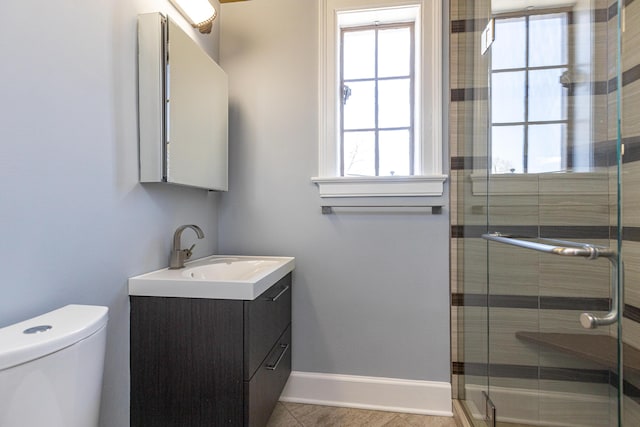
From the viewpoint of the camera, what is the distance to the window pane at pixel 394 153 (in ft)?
5.79

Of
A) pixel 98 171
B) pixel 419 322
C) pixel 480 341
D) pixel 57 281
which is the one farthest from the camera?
pixel 419 322

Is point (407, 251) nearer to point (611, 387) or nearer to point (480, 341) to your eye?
point (480, 341)

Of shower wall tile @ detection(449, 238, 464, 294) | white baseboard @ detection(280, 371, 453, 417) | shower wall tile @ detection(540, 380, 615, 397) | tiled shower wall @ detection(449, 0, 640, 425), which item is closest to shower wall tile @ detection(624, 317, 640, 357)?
tiled shower wall @ detection(449, 0, 640, 425)

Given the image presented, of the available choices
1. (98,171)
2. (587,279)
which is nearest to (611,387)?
(587,279)

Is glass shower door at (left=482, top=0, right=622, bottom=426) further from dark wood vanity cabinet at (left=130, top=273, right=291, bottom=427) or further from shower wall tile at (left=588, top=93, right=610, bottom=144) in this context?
dark wood vanity cabinet at (left=130, top=273, right=291, bottom=427)

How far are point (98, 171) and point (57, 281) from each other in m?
0.35

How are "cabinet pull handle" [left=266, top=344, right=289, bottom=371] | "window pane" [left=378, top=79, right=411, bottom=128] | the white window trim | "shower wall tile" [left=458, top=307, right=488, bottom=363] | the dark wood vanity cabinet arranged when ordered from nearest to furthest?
the dark wood vanity cabinet < "cabinet pull handle" [left=266, top=344, right=289, bottom=371] < "shower wall tile" [left=458, top=307, right=488, bottom=363] < the white window trim < "window pane" [left=378, top=79, right=411, bottom=128]

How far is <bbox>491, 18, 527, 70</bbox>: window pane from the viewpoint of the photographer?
1256 millimetres

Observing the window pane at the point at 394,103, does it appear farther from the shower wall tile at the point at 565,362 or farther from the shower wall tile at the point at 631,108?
the shower wall tile at the point at 565,362

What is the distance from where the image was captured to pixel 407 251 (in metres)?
1.69

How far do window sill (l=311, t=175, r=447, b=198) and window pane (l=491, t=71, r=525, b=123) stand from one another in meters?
0.38

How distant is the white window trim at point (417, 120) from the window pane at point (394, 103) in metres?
0.09

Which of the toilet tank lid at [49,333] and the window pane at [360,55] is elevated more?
the window pane at [360,55]

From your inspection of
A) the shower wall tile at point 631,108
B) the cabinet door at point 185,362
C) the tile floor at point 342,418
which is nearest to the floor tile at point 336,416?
the tile floor at point 342,418
